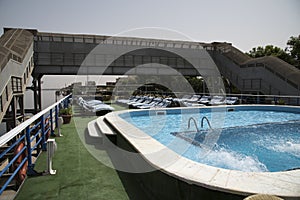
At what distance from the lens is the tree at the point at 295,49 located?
69.3 feet

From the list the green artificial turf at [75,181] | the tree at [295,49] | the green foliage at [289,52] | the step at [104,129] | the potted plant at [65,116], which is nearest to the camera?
the green artificial turf at [75,181]

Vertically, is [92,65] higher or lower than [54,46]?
lower

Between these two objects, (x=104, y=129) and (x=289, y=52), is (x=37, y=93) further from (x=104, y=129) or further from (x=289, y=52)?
(x=289, y=52)

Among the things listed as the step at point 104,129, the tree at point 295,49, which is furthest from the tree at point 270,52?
the step at point 104,129

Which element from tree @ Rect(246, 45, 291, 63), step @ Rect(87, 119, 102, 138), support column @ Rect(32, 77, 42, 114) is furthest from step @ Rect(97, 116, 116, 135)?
tree @ Rect(246, 45, 291, 63)

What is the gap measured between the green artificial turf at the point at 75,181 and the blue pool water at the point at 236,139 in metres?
1.76

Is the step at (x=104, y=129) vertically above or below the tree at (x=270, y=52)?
below

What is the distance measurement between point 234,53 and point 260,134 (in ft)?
45.3

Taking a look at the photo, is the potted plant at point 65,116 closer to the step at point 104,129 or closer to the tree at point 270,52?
the step at point 104,129

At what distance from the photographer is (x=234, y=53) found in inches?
726

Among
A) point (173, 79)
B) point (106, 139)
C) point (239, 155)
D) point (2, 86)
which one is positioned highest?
point (173, 79)

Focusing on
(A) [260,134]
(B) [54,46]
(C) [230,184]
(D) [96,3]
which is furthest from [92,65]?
(C) [230,184]

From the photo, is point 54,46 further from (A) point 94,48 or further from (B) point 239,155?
(B) point 239,155

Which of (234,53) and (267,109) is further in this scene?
(234,53)
